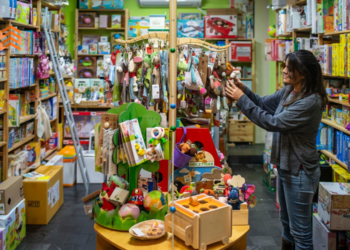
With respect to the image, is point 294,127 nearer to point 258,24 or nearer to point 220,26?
point 220,26

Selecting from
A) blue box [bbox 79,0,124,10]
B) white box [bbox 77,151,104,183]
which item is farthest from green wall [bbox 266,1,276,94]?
white box [bbox 77,151,104,183]

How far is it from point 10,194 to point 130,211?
163 cm

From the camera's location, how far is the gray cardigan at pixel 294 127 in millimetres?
2021

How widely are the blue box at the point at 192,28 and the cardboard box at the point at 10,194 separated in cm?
439

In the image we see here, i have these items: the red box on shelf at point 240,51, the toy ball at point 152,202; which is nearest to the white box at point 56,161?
the toy ball at point 152,202

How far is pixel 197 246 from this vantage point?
63.1 inches

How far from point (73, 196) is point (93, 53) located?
125 inches

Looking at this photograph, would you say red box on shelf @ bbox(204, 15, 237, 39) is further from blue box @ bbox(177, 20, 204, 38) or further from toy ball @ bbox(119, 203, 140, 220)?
toy ball @ bbox(119, 203, 140, 220)

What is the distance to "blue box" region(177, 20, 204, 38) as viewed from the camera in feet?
22.5

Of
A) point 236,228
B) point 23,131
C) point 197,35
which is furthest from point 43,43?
point 236,228

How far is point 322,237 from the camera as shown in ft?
9.04

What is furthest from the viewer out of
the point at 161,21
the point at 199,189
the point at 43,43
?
the point at 161,21

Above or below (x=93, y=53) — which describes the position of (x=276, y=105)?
below

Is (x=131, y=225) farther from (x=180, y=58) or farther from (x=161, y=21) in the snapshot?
(x=161, y=21)
